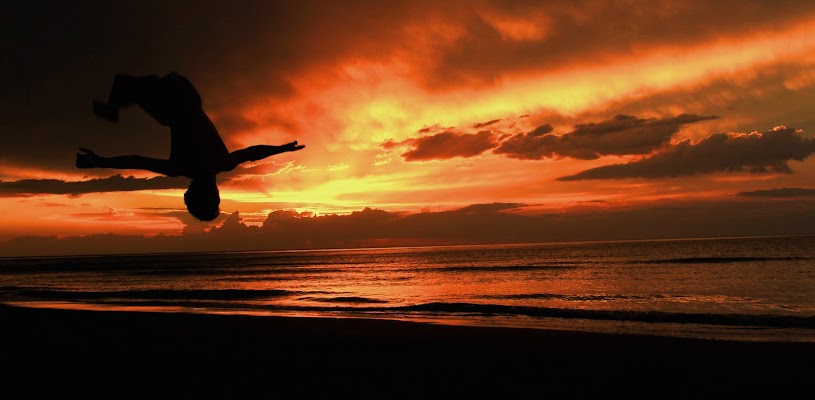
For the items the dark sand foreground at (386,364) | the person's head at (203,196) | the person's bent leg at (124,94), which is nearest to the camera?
the person's bent leg at (124,94)

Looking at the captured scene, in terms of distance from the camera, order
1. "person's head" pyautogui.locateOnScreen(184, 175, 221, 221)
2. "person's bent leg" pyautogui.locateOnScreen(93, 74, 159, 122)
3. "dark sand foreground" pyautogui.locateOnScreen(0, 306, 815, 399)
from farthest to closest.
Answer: "dark sand foreground" pyautogui.locateOnScreen(0, 306, 815, 399)
"person's head" pyautogui.locateOnScreen(184, 175, 221, 221)
"person's bent leg" pyautogui.locateOnScreen(93, 74, 159, 122)

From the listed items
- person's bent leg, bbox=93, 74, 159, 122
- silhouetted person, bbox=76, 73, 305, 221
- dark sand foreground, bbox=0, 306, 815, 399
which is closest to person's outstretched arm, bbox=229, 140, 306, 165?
silhouetted person, bbox=76, 73, 305, 221

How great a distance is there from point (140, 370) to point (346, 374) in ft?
9.01

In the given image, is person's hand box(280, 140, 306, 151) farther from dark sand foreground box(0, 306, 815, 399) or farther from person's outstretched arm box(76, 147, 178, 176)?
dark sand foreground box(0, 306, 815, 399)

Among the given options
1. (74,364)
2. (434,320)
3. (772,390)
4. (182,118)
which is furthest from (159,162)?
(434,320)

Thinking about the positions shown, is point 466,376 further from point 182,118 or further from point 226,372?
point 182,118

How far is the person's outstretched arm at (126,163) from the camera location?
1895mm

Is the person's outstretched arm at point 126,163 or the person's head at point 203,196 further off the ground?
the person's outstretched arm at point 126,163

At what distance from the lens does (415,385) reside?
6.74 meters

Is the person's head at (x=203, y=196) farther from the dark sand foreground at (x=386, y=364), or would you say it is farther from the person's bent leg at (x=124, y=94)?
the dark sand foreground at (x=386, y=364)

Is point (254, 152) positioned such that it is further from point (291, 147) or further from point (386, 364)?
point (386, 364)

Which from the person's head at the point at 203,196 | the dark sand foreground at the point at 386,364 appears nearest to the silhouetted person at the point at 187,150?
the person's head at the point at 203,196

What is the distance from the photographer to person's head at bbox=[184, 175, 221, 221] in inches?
77.4

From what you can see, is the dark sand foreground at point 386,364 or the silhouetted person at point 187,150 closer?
the silhouetted person at point 187,150
